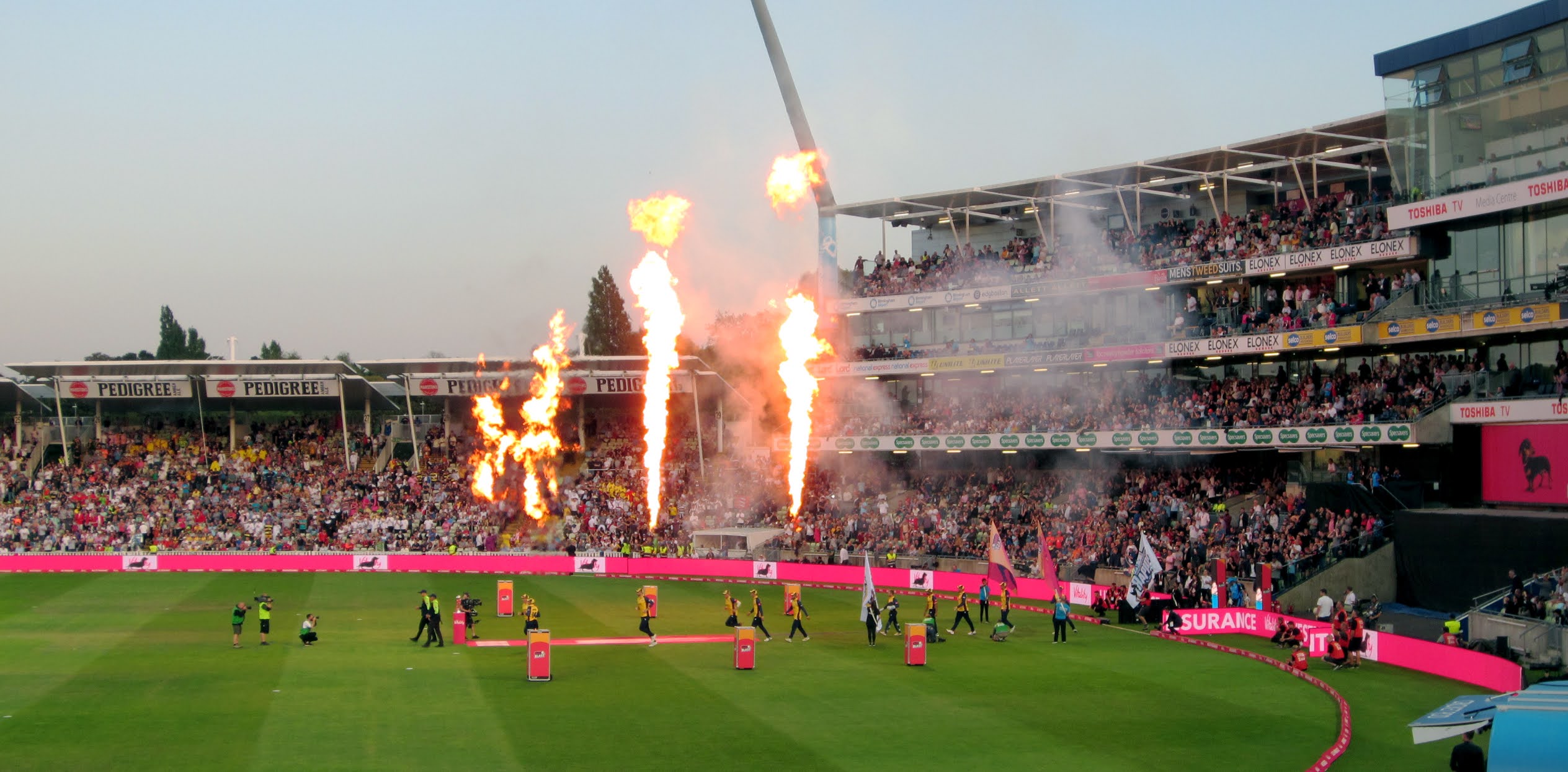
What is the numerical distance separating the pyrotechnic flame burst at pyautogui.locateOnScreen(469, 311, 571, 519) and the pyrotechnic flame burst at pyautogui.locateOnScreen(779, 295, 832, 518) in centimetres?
1061

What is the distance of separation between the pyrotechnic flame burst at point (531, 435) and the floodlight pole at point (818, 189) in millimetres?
12770

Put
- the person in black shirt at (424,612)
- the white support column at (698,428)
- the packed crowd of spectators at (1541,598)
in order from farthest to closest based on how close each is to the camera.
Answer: the white support column at (698,428), the person in black shirt at (424,612), the packed crowd of spectators at (1541,598)

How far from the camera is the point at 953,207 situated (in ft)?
203

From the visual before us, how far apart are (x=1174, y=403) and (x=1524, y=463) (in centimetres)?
1291

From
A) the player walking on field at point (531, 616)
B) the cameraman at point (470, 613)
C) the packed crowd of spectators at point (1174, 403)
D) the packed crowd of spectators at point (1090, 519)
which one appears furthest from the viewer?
the packed crowd of spectators at point (1174, 403)

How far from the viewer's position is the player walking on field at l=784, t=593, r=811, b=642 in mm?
32875

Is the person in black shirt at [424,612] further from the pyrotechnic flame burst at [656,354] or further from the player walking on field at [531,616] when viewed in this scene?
the pyrotechnic flame burst at [656,354]

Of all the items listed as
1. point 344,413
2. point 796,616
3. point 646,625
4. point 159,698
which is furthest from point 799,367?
point 159,698

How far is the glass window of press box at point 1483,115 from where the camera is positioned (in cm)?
3856

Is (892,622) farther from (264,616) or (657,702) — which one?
(264,616)

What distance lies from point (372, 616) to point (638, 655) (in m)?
10.8

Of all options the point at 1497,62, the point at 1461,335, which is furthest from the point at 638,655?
the point at 1497,62

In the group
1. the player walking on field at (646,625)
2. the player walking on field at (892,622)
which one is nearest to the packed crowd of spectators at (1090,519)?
the player walking on field at (892,622)

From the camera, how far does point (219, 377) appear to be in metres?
61.4
